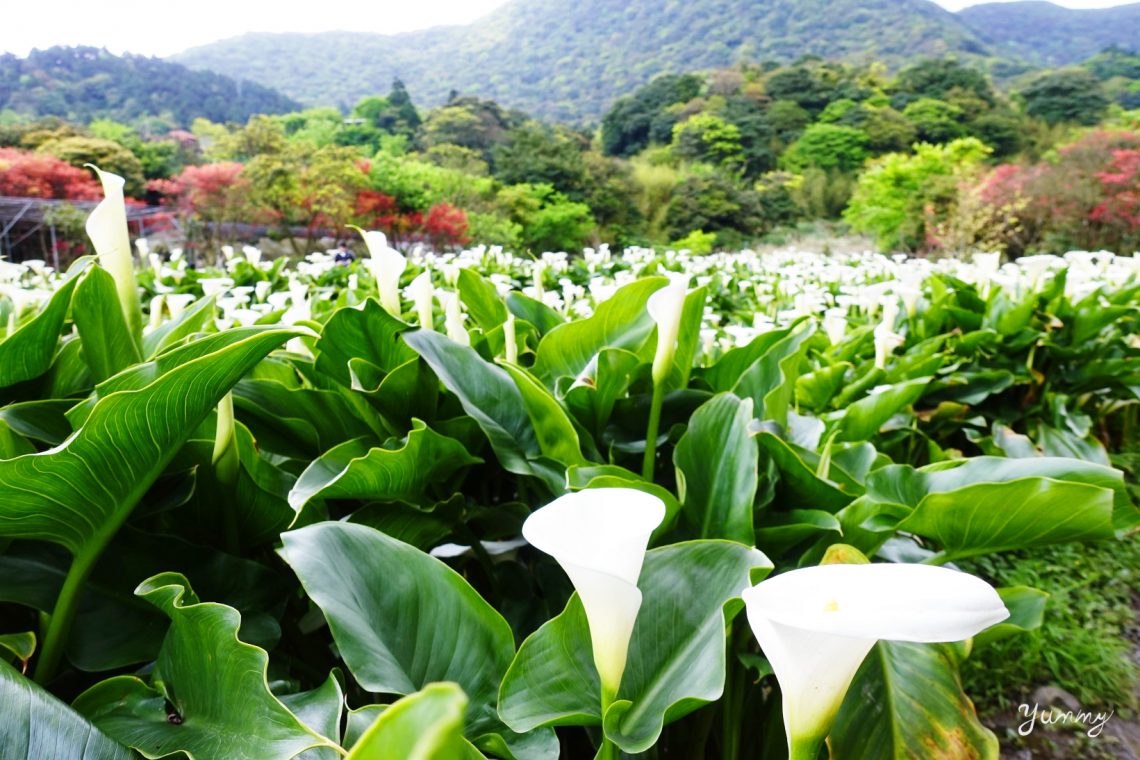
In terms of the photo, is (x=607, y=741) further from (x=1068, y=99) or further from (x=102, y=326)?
(x=1068, y=99)

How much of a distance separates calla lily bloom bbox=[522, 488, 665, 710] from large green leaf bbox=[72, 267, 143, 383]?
1.83 ft

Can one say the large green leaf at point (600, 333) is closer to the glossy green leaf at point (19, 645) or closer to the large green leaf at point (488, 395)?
the large green leaf at point (488, 395)

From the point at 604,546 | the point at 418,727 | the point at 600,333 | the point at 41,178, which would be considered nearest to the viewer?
the point at 418,727

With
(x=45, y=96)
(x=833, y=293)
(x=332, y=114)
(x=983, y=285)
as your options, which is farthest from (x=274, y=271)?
(x=45, y=96)

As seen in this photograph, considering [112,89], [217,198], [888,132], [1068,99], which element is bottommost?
[217,198]

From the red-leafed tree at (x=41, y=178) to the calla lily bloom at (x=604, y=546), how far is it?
1754 centimetres

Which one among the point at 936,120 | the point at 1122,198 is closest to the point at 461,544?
the point at 1122,198

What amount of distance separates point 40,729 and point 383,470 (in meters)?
0.34

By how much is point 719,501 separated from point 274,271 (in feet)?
11.9

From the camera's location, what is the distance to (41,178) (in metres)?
14.1

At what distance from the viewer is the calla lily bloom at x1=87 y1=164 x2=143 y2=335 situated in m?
0.73

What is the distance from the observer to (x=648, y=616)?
617 millimetres

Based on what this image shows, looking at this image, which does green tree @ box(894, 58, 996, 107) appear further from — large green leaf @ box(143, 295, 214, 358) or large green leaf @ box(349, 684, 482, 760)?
large green leaf @ box(349, 684, 482, 760)

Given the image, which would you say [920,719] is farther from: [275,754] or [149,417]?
[149,417]
